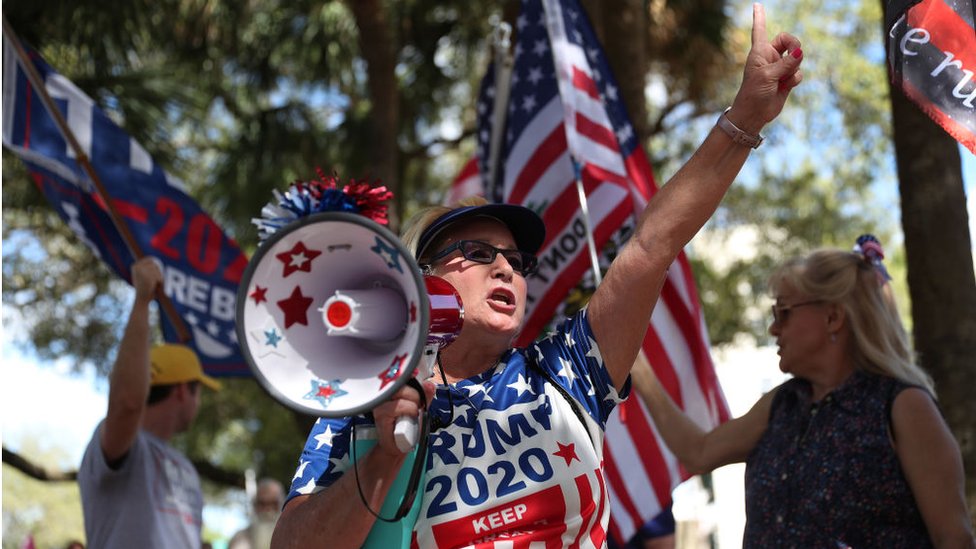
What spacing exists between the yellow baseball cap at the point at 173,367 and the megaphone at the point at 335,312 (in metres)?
3.11

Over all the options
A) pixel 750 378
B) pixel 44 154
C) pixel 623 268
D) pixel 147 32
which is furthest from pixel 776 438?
pixel 750 378

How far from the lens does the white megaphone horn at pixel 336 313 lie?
6.99 ft

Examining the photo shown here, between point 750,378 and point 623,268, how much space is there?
63.0ft

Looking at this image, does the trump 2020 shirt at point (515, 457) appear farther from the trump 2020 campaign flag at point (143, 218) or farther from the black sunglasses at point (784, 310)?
the trump 2020 campaign flag at point (143, 218)

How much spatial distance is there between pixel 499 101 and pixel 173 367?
77.5 inches

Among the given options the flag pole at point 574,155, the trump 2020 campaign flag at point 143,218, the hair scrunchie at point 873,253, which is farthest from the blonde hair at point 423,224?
the trump 2020 campaign flag at point 143,218

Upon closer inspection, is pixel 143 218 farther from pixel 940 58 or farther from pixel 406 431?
pixel 406 431

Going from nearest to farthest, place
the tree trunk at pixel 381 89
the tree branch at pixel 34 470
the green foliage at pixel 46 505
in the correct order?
the tree branch at pixel 34 470, the tree trunk at pixel 381 89, the green foliage at pixel 46 505

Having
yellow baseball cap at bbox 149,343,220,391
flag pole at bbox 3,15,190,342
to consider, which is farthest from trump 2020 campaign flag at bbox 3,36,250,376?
yellow baseball cap at bbox 149,343,220,391

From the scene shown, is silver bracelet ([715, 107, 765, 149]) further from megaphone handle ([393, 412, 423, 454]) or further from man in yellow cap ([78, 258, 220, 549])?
man in yellow cap ([78, 258, 220, 549])

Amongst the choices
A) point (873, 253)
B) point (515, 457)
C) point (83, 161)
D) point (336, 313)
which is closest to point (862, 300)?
point (873, 253)

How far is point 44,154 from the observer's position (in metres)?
6.04

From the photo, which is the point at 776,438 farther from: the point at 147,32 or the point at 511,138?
the point at 147,32

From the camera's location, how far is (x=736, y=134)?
8.25 feet
